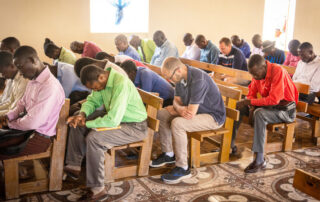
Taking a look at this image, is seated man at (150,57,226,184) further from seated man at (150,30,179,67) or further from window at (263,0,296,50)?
window at (263,0,296,50)

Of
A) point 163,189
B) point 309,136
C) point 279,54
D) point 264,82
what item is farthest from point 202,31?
point 163,189

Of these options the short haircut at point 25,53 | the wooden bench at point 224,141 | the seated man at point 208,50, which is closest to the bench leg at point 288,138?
the wooden bench at point 224,141

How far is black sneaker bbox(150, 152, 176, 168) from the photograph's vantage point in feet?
12.0

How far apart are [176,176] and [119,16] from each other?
629 cm

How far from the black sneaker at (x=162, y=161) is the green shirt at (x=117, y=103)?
25.5 inches

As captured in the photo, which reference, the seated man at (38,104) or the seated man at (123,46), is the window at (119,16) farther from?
the seated man at (38,104)

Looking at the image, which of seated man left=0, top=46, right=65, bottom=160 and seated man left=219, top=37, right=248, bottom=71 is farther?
seated man left=219, top=37, right=248, bottom=71

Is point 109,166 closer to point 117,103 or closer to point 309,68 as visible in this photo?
point 117,103

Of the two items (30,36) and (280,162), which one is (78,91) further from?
(30,36)

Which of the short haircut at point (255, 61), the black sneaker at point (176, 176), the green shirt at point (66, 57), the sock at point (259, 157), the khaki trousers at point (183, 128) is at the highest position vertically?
the short haircut at point (255, 61)

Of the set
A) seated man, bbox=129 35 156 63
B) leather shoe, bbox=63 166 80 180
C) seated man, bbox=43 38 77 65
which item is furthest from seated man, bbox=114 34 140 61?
leather shoe, bbox=63 166 80 180

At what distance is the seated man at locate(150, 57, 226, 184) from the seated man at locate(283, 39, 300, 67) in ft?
11.4

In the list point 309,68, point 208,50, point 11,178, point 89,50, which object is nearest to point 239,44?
point 208,50

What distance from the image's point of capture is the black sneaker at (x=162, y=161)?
12.0 ft
